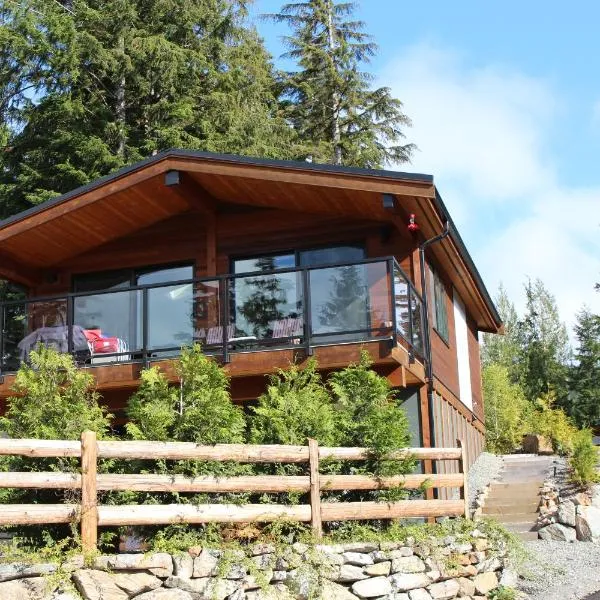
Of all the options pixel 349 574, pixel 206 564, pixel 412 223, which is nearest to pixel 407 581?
pixel 349 574

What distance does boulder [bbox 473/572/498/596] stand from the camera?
404 inches

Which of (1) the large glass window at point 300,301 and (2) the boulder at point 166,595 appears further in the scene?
(1) the large glass window at point 300,301

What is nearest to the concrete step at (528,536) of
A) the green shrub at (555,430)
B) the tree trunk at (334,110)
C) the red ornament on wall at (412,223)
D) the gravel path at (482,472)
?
the gravel path at (482,472)

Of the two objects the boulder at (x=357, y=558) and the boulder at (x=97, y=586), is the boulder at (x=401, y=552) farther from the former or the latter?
the boulder at (x=97, y=586)

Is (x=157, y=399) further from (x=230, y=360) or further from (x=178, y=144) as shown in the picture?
(x=178, y=144)

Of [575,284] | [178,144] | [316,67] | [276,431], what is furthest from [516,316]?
[276,431]

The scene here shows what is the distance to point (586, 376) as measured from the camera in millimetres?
43188

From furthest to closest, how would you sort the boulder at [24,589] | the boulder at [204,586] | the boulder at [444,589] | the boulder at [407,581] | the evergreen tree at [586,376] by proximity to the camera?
1. the evergreen tree at [586,376]
2. the boulder at [444,589]
3. the boulder at [407,581]
4. the boulder at [204,586]
5. the boulder at [24,589]

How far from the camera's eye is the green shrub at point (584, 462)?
49.4 ft

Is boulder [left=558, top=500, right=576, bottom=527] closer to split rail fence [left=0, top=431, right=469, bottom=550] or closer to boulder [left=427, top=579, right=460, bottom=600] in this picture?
split rail fence [left=0, top=431, right=469, bottom=550]

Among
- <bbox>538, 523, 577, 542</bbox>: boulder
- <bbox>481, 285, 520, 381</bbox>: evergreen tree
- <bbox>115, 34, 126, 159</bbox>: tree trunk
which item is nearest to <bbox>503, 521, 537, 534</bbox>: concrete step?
<bbox>538, 523, 577, 542</bbox>: boulder

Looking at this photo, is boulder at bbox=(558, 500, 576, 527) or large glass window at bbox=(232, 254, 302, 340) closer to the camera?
large glass window at bbox=(232, 254, 302, 340)

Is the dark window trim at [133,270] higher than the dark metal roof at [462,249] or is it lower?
lower

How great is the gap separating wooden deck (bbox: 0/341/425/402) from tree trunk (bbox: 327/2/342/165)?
23543 mm
